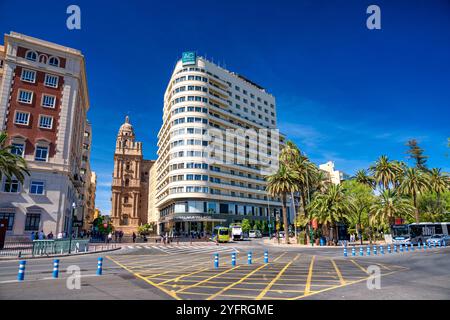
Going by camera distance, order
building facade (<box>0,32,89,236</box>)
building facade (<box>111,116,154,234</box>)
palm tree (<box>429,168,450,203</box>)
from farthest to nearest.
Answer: building facade (<box>111,116,154,234</box>)
palm tree (<box>429,168,450,203</box>)
building facade (<box>0,32,89,236</box>)

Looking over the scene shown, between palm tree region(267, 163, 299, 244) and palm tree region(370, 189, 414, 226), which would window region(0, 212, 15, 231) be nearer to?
palm tree region(267, 163, 299, 244)

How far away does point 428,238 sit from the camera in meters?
40.0

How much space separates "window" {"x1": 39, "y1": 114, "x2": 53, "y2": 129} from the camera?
3944cm

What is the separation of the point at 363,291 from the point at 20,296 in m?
11.0

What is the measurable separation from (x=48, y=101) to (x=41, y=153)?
7502 mm

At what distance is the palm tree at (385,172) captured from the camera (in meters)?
56.5

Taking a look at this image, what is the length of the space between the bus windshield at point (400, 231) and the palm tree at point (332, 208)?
32.0 ft

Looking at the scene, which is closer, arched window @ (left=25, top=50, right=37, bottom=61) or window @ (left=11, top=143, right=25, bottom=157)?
window @ (left=11, top=143, right=25, bottom=157)

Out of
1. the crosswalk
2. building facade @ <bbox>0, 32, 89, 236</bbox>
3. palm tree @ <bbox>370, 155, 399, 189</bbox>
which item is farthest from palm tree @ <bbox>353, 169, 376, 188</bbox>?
building facade @ <bbox>0, 32, 89, 236</bbox>

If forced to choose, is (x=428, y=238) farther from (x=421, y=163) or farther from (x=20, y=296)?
Answer: (x=20, y=296)

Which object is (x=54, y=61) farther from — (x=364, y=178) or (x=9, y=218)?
(x=364, y=178)

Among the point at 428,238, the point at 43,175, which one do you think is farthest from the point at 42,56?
the point at 428,238

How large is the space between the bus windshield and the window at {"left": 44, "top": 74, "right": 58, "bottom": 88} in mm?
54057

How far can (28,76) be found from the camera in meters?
39.7
